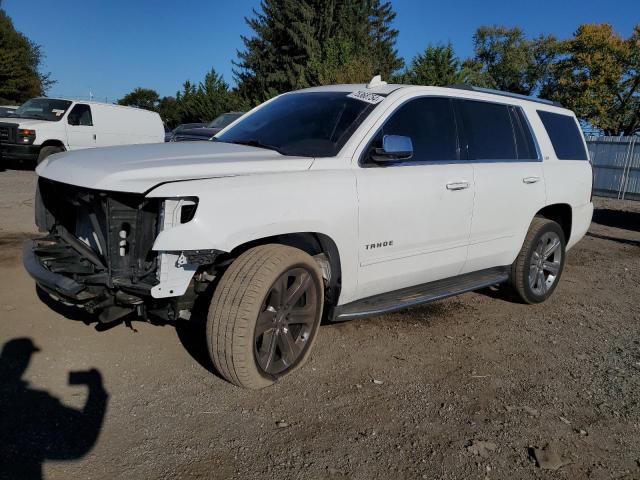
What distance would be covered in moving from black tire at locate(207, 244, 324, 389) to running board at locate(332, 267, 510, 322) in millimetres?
288

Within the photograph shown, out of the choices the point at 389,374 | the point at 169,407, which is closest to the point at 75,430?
the point at 169,407

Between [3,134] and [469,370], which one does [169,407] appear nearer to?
[469,370]

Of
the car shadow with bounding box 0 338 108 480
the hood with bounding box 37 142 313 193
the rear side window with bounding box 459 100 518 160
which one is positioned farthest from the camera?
the rear side window with bounding box 459 100 518 160

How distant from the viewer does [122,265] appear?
9.74ft

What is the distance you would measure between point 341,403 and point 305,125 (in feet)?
6.63

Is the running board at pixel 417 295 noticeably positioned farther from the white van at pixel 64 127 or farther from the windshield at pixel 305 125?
the white van at pixel 64 127

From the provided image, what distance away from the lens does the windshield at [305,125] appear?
372 cm

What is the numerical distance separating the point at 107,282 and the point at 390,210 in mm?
1846

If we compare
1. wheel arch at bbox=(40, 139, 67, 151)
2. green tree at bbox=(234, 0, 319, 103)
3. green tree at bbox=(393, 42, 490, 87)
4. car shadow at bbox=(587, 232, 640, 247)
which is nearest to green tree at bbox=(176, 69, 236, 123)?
green tree at bbox=(234, 0, 319, 103)

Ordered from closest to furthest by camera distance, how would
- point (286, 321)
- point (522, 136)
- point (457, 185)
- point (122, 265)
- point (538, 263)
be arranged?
1. point (122, 265)
2. point (286, 321)
3. point (457, 185)
4. point (522, 136)
5. point (538, 263)

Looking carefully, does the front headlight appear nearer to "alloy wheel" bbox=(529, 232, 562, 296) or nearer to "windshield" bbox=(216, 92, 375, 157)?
"windshield" bbox=(216, 92, 375, 157)

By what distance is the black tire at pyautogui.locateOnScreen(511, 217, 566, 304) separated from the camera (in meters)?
5.02

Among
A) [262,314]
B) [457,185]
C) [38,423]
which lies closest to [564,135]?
[457,185]

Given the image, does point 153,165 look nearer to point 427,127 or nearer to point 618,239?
point 427,127
